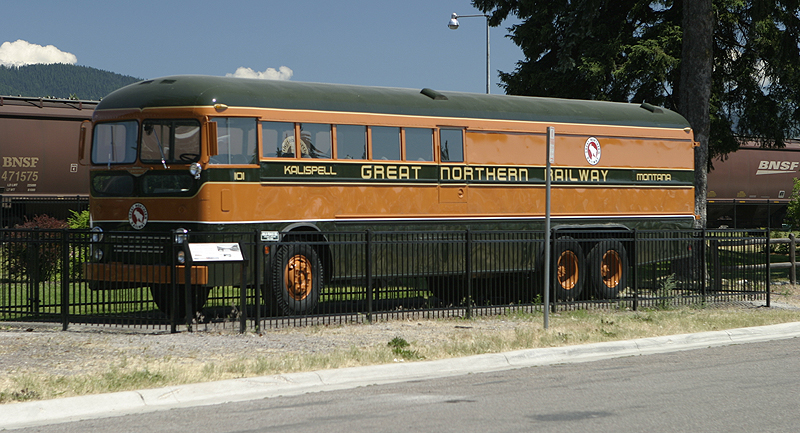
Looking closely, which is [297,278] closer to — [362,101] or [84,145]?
[362,101]

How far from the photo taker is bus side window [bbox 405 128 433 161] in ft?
48.4

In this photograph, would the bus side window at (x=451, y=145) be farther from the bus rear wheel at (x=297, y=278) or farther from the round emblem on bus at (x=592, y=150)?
the bus rear wheel at (x=297, y=278)

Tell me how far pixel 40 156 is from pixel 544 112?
570 inches

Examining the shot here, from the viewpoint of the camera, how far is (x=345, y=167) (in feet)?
45.9

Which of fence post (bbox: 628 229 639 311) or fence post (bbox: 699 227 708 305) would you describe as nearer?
fence post (bbox: 628 229 639 311)

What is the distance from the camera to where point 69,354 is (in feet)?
31.7

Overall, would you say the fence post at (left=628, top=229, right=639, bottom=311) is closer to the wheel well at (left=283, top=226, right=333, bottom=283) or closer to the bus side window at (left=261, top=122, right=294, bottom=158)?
the wheel well at (left=283, top=226, right=333, bottom=283)

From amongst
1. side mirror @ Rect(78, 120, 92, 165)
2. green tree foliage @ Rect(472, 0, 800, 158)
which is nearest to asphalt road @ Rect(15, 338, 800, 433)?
side mirror @ Rect(78, 120, 92, 165)

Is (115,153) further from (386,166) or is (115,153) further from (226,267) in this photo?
(386,166)

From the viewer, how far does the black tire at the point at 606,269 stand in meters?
16.1

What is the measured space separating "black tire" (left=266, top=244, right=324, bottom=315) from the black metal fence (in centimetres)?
2

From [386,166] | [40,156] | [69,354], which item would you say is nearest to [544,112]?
[386,166]

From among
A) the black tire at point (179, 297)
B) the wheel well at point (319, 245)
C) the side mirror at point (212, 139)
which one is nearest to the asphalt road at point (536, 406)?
the wheel well at point (319, 245)

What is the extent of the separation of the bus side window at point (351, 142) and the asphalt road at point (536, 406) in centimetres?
558
